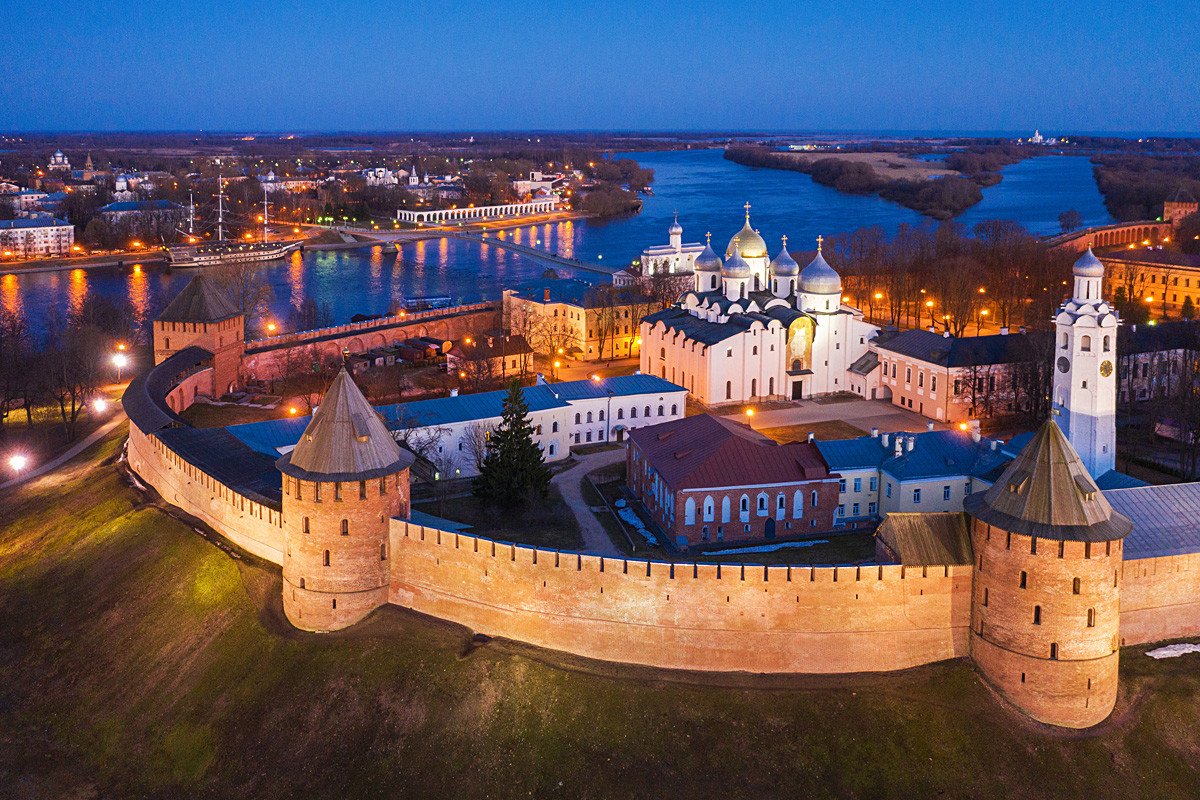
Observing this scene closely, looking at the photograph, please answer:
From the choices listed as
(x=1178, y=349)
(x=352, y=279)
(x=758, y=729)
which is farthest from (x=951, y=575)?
(x=352, y=279)

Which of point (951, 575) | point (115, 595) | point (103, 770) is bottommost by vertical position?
point (103, 770)

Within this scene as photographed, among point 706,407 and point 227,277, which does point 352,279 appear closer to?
point 227,277

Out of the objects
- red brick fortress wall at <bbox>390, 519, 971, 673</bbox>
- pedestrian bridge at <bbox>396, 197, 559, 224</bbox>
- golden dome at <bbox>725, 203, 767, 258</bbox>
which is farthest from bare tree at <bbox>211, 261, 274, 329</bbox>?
pedestrian bridge at <bbox>396, 197, 559, 224</bbox>

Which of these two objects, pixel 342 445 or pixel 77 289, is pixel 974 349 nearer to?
pixel 342 445

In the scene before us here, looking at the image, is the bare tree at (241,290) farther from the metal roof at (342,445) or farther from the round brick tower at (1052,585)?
the round brick tower at (1052,585)

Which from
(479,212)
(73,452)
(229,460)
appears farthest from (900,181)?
(229,460)

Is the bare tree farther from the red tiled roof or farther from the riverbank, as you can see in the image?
the riverbank

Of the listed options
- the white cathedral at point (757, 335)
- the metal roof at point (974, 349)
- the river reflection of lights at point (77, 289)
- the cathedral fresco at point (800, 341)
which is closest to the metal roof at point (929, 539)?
the metal roof at point (974, 349)
